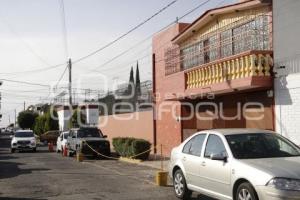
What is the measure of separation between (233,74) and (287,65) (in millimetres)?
2571

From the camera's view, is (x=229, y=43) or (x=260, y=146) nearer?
(x=260, y=146)

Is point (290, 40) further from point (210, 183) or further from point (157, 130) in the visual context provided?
point (157, 130)

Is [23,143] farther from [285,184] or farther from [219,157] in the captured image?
[285,184]

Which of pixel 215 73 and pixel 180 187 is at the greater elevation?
pixel 215 73

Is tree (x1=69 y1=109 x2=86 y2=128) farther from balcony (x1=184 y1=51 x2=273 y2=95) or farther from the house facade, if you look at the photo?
balcony (x1=184 y1=51 x2=273 y2=95)

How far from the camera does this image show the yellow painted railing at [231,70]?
54.6 feet

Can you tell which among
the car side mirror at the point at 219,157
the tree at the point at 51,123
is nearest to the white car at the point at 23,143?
the car side mirror at the point at 219,157

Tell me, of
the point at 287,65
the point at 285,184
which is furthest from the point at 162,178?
the point at 285,184

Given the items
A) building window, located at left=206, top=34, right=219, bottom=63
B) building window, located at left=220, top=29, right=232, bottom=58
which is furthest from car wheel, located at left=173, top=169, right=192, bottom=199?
building window, located at left=206, top=34, right=219, bottom=63

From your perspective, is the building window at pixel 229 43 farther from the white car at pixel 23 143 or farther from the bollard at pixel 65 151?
the white car at pixel 23 143

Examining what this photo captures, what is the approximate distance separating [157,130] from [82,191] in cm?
1572

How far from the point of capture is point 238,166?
9375 mm

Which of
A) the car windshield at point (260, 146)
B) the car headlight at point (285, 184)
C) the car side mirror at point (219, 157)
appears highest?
the car windshield at point (260, 146)

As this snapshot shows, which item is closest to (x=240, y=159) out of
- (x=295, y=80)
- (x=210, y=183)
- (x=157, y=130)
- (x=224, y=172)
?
(x=224, y=172)
